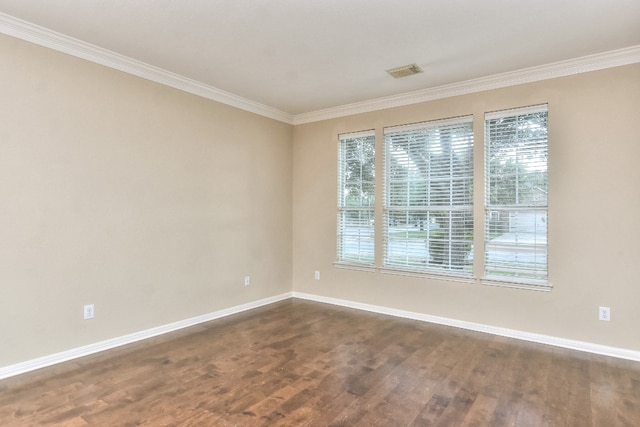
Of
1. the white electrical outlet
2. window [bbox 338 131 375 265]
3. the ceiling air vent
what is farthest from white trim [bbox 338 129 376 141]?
the white electrical outlet

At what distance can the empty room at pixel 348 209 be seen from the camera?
2.44 meters

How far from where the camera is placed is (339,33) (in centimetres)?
278

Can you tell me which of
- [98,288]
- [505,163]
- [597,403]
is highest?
[505,163]

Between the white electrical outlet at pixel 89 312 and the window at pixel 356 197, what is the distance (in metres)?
2.83

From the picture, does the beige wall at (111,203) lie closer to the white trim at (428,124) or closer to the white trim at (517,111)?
the white trim at (428,124)

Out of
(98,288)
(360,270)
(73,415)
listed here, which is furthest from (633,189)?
(98,288)

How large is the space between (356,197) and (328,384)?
2.66 metres

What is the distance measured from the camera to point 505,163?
12.0 ft

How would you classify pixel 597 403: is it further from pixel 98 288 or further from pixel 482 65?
pixel 98 288

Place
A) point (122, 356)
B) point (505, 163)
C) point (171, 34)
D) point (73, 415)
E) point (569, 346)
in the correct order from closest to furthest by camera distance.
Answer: point (73, 415) < point (171, 34) < point (122, 356) < point (569, 346) < point (505, 163)

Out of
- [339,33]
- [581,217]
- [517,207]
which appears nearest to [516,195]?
[517,207]

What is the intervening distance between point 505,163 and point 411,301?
1817 mm

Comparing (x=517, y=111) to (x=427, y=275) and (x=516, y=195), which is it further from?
(x=427, y=275)

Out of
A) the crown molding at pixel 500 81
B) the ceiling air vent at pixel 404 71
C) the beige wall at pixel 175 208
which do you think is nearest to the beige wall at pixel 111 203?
the beige wall at pixel 175 208
